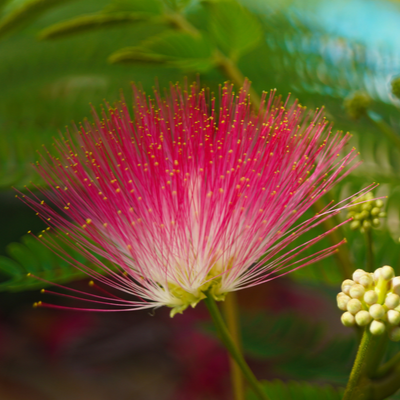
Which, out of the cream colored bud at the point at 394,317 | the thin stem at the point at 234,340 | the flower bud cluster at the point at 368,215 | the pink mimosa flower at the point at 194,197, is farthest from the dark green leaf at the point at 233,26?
the cream colored bud at the point at 394,317

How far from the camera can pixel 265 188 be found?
63 centimetres

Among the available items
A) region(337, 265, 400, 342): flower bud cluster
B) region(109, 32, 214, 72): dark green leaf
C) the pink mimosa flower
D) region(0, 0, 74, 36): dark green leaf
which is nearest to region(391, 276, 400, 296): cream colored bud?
region(337, 265, 400, 342): flower bud cluster

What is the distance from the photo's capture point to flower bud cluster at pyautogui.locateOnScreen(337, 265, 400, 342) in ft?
1.47

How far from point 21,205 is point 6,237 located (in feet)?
0.74

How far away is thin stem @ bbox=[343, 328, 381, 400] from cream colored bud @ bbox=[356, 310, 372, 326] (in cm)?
1

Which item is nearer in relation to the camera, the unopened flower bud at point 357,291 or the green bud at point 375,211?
the unopened flower bud at point 357,291

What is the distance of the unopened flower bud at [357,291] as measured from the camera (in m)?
0.47

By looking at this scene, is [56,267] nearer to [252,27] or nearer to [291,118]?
[291,118]

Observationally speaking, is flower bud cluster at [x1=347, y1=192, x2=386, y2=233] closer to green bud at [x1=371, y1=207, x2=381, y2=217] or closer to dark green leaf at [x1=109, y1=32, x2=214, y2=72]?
green bud at [x1=371, y1=207, x2=381, y2=217]

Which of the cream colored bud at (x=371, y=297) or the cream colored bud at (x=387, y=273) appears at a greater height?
the cream colored bud at (x=387, y=273)

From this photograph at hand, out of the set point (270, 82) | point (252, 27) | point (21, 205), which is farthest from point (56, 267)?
point (21, 205)

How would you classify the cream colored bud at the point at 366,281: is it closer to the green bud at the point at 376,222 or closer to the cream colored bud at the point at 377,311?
the cream colored bud at the point at 377,311

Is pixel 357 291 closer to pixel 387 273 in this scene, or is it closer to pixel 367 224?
pixel 387 273

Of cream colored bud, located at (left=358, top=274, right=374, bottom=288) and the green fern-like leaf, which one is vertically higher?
the green fern-like leaf
